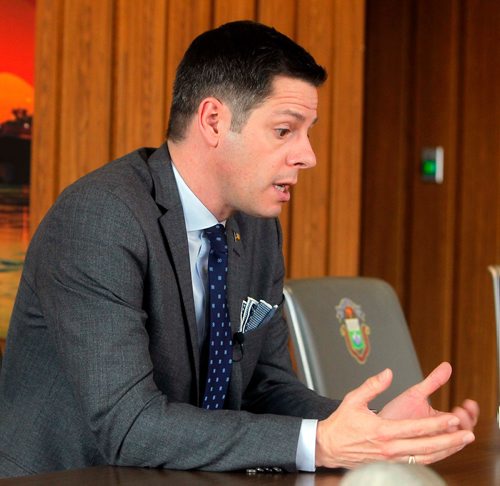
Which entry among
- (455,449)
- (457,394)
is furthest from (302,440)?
(457,394)

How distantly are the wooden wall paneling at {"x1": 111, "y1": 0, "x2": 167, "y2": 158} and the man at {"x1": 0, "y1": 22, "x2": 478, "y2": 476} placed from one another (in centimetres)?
148

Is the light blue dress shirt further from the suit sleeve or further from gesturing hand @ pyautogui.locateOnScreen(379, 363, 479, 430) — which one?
gesturing hand @ pyautogui.locateOnScreen(379, 363, 479, 430)

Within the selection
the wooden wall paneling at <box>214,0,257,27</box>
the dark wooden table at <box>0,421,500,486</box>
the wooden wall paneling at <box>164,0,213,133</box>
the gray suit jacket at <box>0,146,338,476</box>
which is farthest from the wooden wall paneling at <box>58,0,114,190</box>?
the dark wooden table at <box>0,421,500,486</box>

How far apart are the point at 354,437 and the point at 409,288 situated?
5003 mm

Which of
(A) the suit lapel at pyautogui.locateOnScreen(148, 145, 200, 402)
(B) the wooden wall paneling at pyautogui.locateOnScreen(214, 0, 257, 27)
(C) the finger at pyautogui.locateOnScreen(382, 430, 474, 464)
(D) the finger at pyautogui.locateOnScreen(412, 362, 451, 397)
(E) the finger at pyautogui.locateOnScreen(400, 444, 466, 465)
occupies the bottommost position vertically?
(E) the finger at pyautogui.locateOnScreen(400, 444, 466, 465)

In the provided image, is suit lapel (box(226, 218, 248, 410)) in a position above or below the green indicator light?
below

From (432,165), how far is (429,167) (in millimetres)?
30

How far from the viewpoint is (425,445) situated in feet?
6.31

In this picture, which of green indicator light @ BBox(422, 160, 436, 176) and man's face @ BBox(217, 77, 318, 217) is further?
green indicator light @ BBox(422, 160, 436, 176)

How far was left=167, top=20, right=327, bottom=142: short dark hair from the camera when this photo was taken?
8.24 ft

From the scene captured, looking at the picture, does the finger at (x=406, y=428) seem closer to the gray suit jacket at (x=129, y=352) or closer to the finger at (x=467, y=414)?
the gray suit jacket at (x=129, y=352)

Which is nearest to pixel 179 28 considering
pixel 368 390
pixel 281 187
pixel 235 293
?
pixel 281 187

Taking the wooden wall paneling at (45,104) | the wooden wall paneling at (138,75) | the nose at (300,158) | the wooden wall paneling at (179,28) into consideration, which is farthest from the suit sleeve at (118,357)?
the wooden wall paneling at (179,28)

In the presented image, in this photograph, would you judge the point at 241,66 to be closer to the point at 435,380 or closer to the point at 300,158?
the point at 300,158
